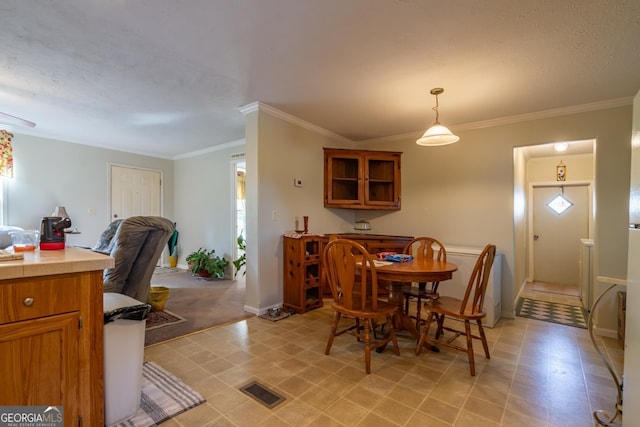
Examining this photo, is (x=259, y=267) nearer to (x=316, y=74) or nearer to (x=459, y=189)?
(x=316, y=74)

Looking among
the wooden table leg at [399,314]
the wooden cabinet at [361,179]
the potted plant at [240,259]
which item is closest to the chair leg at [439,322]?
the wooden table leg at [399,314]

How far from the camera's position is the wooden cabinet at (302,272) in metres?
3.40

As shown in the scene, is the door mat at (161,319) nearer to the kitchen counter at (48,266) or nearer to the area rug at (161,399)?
the area rug at (161,399)

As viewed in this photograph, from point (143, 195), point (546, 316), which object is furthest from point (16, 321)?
point (143, 195)

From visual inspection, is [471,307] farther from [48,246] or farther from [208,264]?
[208,264]

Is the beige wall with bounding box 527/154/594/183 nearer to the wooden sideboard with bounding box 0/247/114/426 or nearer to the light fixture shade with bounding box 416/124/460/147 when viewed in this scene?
the light fixture shade with bounding box 416/124/460/147

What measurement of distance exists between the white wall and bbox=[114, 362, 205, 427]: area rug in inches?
162

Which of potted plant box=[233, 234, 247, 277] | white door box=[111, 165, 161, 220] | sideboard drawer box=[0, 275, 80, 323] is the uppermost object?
white door box=[111, 165, 161, 220]

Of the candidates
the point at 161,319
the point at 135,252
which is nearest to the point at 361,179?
the point at 135,252

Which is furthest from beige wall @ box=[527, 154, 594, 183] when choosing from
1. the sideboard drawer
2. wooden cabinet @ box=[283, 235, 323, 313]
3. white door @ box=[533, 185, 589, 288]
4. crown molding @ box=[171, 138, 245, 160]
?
the sideboard drawer

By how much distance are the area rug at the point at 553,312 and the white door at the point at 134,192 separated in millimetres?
6522

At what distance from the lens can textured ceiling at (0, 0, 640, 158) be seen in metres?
1.73

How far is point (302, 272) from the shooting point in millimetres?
3383

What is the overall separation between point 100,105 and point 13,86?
2.25 feet
